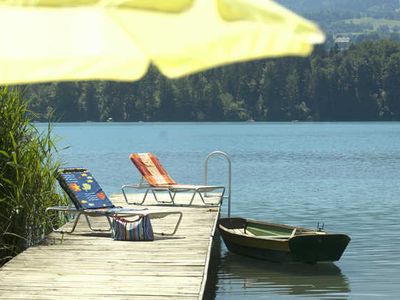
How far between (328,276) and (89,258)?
20.2 feet

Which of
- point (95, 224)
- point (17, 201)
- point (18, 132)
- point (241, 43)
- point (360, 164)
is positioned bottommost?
point (360, 164)

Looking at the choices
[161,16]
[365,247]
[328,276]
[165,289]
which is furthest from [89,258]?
[365,247]

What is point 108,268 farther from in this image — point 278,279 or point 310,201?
point 310,201

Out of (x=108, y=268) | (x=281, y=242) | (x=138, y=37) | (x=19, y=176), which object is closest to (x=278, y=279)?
(x=281, y=242)

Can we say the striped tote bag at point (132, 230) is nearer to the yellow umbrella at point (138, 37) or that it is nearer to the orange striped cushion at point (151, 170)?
the orange striped cushion at point (151, 170)

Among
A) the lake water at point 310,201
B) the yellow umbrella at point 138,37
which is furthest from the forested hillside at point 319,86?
the yellow umbrella at point 138,37

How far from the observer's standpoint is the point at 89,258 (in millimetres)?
9688

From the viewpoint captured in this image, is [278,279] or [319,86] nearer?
[278,279]

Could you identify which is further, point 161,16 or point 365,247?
point 365,247

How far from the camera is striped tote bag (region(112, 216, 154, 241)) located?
36.2ft

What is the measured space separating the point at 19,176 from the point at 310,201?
64.9 ft

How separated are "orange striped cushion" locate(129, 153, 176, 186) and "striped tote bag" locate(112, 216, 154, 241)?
4.06 meters

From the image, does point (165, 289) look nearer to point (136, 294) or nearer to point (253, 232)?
point (136, 294)

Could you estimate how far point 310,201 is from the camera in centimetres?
2938
